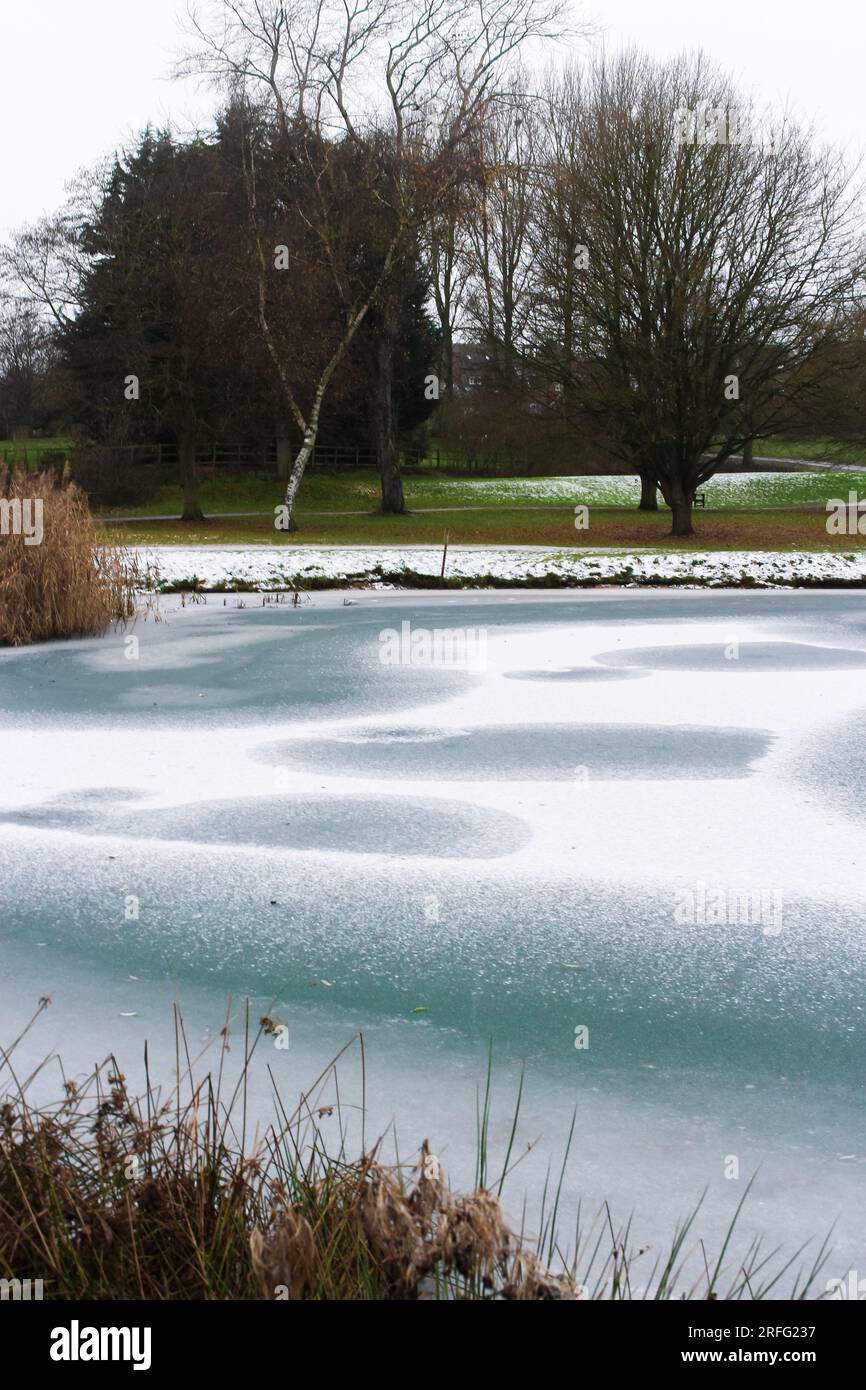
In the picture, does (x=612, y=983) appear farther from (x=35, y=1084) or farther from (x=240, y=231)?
(x=240, y=231)

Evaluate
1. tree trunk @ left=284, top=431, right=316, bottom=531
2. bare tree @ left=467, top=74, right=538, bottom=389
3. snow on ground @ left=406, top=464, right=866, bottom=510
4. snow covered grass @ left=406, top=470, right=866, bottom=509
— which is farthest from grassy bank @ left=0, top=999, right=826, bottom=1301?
snow on ground @ left=406, top=464, right=866, bottom=510

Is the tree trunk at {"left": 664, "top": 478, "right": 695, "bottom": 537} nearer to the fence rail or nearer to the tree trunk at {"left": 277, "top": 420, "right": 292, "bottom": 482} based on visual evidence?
the fence rail

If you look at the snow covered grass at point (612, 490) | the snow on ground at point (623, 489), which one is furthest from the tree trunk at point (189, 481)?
the snow on ground at point (623, 489)

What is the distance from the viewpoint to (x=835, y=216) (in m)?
27.4

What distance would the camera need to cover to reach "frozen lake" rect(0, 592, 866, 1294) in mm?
3844

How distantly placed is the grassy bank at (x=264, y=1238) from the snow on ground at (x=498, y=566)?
14479mm

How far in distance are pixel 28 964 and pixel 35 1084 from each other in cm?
109

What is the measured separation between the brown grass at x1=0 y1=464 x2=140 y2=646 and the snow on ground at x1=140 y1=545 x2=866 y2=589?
3.50 meters

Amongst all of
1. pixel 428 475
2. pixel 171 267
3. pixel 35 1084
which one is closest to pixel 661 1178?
pixel 35 1084

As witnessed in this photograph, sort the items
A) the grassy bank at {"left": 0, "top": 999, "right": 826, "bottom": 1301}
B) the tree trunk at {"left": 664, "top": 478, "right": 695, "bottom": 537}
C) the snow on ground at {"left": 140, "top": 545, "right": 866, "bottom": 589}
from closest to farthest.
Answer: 1. the grassy bank at {"left": 0, "top": 999, "right": 826, "bottom": 1301}
2. the snow on ground at {"left": 140, "top": 545, "right": 866, "bottom": 589}
3. the tree trunk at {"left": 664, "top": 478, "right": 695, "bottom": 537}

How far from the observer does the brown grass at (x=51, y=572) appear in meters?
12.7

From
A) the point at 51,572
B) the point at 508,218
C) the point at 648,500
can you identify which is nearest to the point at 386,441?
the point at 508,218

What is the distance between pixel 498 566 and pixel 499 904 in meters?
13.5

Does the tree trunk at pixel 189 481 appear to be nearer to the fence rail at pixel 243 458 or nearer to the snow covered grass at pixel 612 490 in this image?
the fence rail at pixel 243 458
